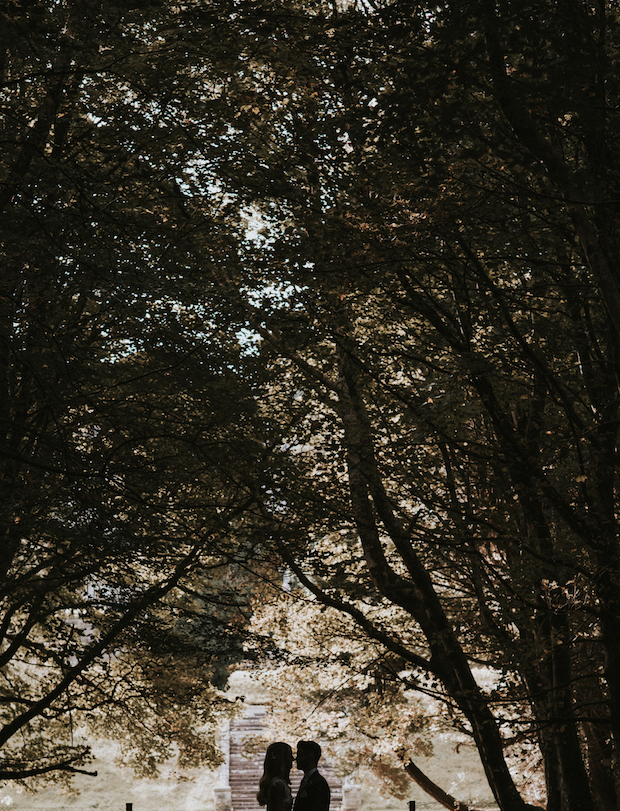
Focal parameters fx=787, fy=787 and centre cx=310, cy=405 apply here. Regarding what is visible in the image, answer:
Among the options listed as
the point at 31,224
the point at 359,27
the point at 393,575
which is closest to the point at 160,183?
the point at 31,224

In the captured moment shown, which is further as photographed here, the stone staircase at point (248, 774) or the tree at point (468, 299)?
the stone staircase at point (248, 774)

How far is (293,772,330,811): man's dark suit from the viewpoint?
6.34 meters

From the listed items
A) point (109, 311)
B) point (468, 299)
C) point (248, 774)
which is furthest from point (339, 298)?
point (248, 774)

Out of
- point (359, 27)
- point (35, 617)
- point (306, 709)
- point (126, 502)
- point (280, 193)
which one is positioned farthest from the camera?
point (306, 709)

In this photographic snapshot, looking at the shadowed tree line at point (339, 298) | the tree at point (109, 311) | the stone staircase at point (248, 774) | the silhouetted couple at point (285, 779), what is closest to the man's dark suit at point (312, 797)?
the silhouetted couple at point (285, 779)

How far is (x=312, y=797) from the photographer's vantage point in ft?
20.8

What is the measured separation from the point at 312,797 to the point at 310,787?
7 centimetres

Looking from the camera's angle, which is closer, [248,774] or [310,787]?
[310,787]

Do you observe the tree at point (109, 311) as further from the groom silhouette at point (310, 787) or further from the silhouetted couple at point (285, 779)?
the groom silhouette at point (310, 787)

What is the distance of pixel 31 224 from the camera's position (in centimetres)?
712

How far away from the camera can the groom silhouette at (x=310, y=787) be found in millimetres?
6336

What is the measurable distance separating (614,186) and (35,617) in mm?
9860

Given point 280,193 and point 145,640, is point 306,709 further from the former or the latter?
point 280,193

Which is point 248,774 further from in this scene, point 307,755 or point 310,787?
point 310,787
